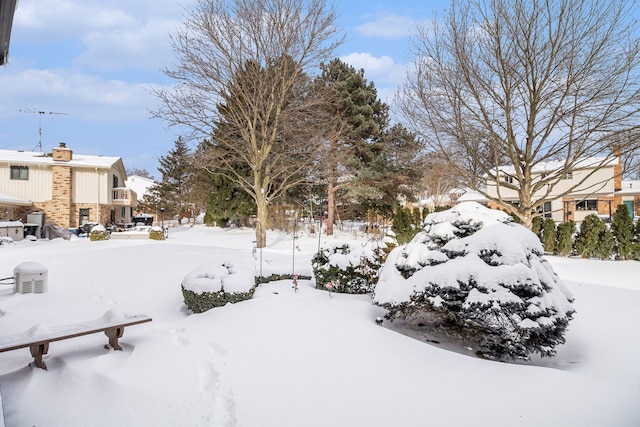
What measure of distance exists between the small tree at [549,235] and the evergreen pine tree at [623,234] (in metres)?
1.68

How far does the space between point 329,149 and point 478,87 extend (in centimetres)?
799

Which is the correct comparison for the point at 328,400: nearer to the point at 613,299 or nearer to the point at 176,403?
the point at 176,403

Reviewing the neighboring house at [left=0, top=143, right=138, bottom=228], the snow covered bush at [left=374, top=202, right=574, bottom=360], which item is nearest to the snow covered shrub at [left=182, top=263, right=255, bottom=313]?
→ the snow covered bush at [left=374, top=202, right=574, bottom=360]

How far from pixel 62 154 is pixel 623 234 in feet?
99.7

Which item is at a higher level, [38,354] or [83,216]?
[83,216]

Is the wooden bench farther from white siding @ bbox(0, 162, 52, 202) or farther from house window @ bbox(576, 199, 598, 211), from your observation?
house window @ bbox(576, 199, 598, 211)

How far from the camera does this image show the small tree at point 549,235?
1277 cm

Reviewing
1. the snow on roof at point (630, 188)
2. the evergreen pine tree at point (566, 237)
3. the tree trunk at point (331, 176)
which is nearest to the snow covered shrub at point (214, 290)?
the evergreen pine tree at point (566, 237)

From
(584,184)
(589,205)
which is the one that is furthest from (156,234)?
(589,205)

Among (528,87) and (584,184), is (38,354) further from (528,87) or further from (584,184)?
(584,184)

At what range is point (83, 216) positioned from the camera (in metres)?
25.1

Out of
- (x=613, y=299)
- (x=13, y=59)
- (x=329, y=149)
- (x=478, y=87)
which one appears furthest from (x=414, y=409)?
(x=329, y=149)

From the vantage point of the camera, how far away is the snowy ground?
2.89 m

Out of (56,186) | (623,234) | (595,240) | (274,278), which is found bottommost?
(274,278)
